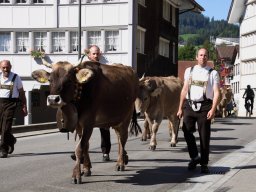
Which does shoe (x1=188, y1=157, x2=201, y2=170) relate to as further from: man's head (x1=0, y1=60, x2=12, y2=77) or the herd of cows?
man's head (x1=0, y1=60, x2=12, y2=77)

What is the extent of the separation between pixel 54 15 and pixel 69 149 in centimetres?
2341

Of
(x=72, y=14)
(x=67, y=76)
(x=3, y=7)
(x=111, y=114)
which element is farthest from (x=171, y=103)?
(x=3, y=7)

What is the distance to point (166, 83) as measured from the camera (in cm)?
1502

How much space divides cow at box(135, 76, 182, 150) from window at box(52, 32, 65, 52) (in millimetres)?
21865

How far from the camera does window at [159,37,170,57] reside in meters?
43.9

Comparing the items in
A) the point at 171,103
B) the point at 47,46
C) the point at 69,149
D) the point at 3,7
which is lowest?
the point at 69,149

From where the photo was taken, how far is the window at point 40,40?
36875 mm

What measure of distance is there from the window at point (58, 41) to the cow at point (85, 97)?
2698 cm

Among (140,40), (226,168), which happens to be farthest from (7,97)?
(140,40)

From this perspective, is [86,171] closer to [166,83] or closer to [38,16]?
[166,83]

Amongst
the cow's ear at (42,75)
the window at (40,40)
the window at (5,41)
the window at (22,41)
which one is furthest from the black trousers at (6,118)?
the window at (5,41)

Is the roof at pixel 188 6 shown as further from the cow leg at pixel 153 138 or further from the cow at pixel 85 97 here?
the cow at pixel 85 97

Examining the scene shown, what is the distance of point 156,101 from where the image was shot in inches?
544

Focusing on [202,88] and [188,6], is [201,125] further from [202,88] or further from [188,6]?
[188,6]
